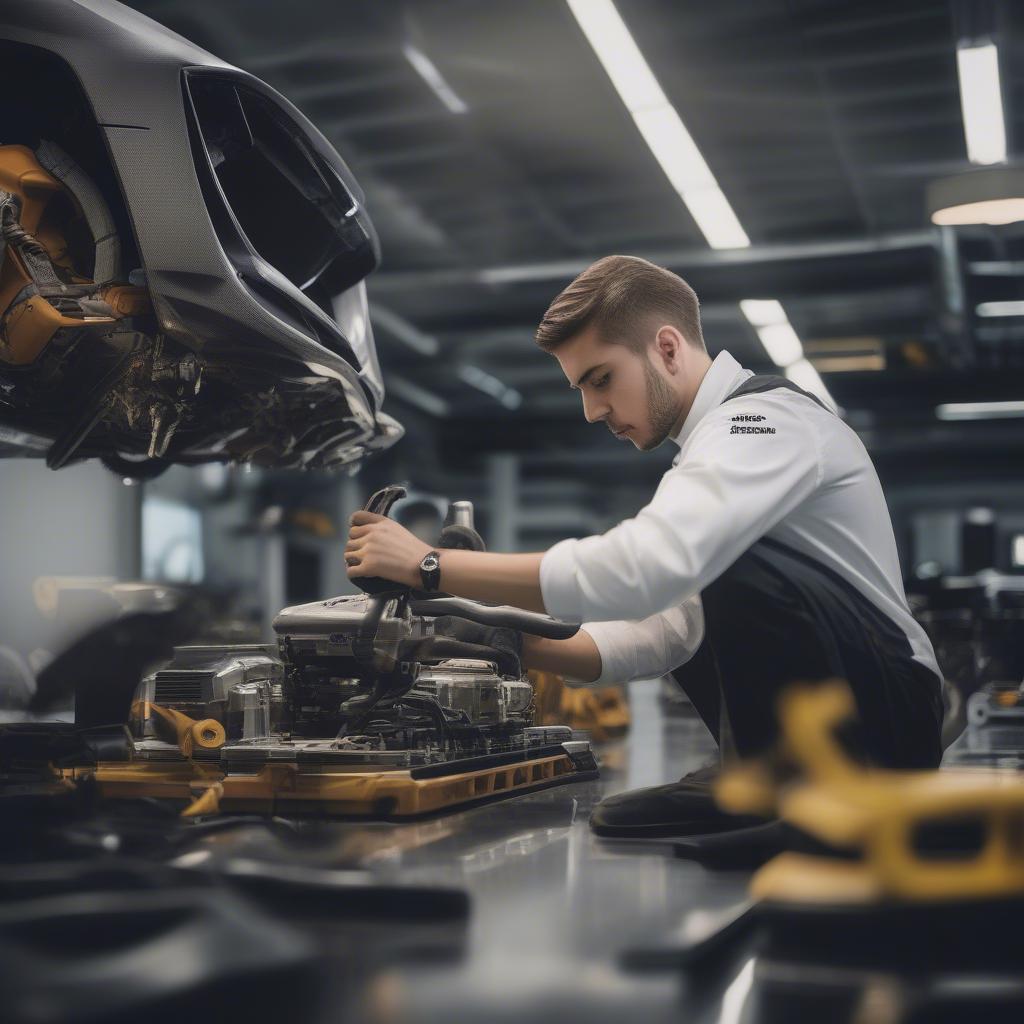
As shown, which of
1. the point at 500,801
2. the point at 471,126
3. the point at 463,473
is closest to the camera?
the point at 500,801

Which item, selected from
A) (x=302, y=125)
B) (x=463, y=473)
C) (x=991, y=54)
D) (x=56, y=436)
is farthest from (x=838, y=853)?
(x=463, y=473)

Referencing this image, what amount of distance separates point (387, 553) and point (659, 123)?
526 cm

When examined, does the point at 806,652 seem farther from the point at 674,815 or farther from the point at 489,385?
the point at 489,385

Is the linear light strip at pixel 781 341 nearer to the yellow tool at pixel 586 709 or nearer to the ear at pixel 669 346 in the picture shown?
the yellow tool at pixel 586 709

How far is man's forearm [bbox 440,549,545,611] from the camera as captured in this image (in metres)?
1.82

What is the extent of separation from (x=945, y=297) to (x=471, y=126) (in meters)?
4.10

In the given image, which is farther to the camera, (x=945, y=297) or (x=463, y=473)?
(x=463, y=473)

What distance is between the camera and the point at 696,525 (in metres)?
1.69

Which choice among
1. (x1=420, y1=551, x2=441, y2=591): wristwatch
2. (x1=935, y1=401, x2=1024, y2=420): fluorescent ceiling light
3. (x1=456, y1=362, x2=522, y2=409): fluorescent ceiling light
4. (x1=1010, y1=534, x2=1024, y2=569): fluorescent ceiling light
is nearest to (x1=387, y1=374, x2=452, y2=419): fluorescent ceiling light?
(x1=456, y1=362, x2=522, y2=409): fluorescent ceiling light

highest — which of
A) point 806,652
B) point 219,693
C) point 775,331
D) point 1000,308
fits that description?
point 1000,308

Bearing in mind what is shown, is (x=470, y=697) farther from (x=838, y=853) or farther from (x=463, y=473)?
(x=463, y=473)

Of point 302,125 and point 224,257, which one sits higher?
point 302,125

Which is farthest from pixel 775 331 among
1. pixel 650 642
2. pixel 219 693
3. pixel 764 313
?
pixel 650 642

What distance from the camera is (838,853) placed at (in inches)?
59.6
